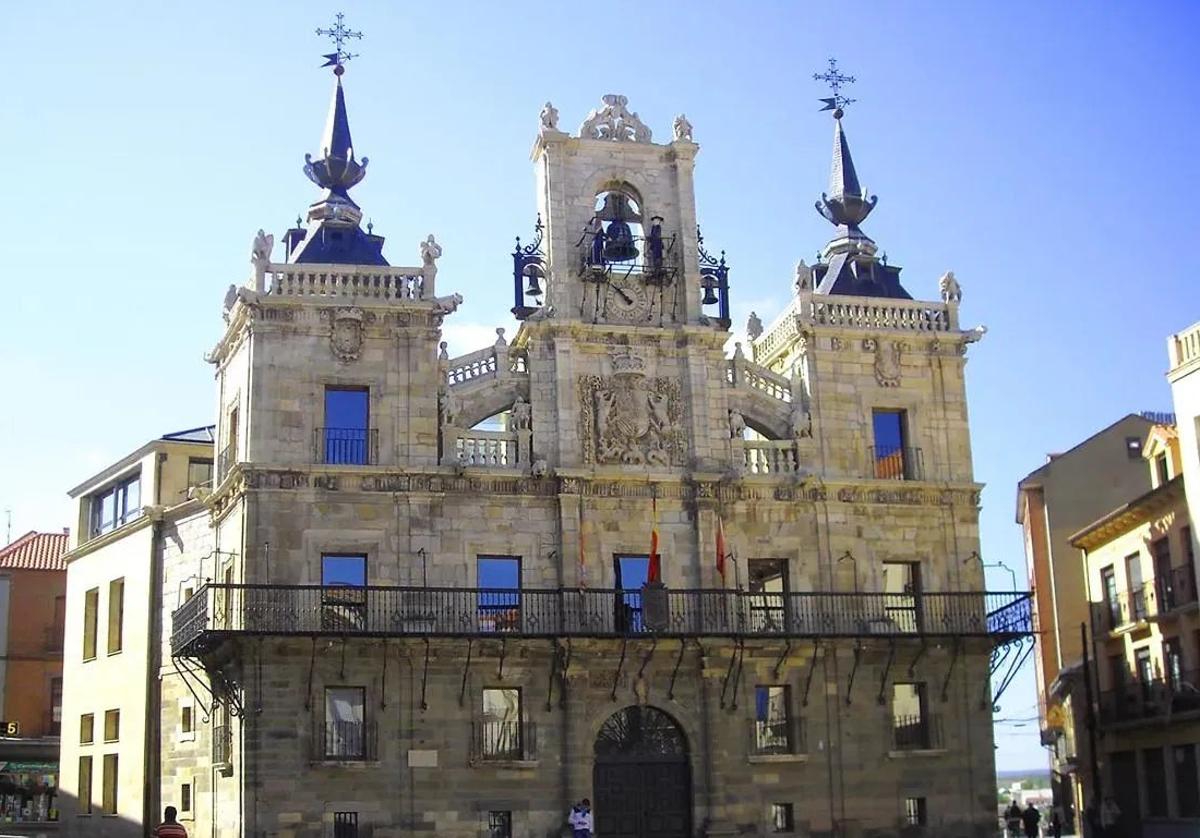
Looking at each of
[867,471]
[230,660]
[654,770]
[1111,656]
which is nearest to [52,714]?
[230,660]

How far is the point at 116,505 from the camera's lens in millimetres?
46281

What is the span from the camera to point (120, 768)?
139ft

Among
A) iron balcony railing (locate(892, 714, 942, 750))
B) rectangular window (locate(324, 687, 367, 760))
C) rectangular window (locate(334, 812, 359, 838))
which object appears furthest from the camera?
iron balcony railing (locate(892, 714, 942, 750))

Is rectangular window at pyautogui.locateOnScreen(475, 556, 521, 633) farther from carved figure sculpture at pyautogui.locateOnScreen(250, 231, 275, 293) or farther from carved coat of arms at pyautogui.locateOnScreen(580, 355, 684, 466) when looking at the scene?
carved figure sculpture at pyautogui.locateOnScreen(250, 231, 275, 293)

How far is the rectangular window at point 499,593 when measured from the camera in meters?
35.6

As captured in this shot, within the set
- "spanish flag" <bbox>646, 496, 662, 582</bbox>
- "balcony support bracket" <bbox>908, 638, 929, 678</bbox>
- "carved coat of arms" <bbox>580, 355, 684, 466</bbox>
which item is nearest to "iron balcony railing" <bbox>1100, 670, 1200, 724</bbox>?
"balcony support bracket" <bbox>908, 638, 929, 678</bbox>

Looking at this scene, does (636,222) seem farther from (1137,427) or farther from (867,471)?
(1137,427)

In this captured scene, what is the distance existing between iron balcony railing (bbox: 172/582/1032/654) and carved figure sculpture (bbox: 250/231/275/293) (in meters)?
7.03

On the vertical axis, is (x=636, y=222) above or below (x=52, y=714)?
above

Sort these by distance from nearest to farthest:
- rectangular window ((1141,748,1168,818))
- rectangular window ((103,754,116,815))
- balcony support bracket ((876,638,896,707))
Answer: balcony support bracket ((876,638,896,707)) → rectangular window ((1141,748,1168,818)) → rectangular window ((103,754,116,815))

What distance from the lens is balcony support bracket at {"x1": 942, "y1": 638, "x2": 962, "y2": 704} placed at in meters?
37.8

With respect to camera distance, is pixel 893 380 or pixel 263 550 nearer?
pixel 263 550

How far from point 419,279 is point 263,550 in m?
7.31

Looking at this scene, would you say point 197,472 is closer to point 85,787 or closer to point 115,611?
point 115,611
